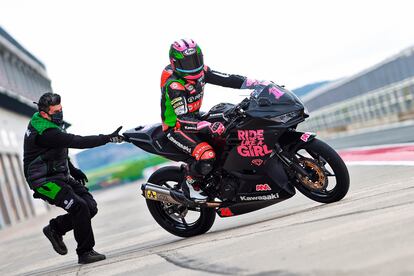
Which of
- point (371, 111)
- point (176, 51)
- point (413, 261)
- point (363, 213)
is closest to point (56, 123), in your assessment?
point (176, 51)

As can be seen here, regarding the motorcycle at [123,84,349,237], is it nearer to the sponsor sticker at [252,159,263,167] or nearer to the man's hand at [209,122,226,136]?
the sponsor sticker at [252,159,263,167]

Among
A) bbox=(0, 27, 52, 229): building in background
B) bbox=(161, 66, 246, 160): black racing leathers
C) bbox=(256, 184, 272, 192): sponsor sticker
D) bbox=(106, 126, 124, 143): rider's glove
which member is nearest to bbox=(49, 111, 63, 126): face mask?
bbox=(106, 126, 124, 143): rider's glove

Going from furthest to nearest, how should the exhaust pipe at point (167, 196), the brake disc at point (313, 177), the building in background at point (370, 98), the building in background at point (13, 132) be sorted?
the building in background at point (13, 132), the building in background at point (370, 98), the exhaust pipe at point (167, 196), the brake disc at point (313, 177)

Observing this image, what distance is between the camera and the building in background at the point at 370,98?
26312 mm

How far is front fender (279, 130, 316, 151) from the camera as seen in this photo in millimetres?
7219

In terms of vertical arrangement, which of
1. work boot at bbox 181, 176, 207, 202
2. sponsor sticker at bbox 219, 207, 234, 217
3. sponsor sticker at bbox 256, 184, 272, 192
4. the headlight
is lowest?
sponsor sticker at bbox 219, 207, 234, 217

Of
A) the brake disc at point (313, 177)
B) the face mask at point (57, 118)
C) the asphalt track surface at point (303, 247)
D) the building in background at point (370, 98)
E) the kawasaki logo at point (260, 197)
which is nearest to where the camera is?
the asphalt track surface at point (303, 247)

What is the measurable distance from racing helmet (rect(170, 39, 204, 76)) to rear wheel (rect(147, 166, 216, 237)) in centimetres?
116

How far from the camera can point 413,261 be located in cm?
375

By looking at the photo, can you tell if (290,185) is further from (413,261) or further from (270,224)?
(413,261)

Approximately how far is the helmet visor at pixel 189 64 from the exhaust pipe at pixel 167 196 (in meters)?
1.31

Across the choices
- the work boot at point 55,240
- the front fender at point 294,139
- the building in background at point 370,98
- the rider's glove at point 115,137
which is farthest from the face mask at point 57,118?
the building in background at point 370,98

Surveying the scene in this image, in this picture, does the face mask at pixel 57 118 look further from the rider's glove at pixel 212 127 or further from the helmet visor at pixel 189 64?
the rider's glove at pixel 212 127

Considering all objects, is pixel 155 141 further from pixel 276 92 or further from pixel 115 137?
pixel 276 92
